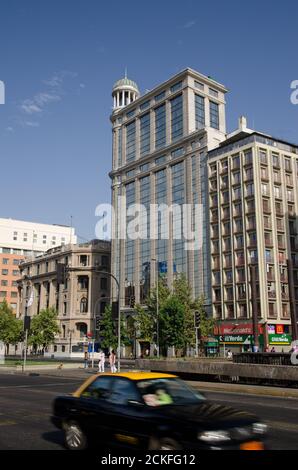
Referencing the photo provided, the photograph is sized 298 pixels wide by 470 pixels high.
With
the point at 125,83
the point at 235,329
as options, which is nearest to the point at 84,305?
the point at 235,329

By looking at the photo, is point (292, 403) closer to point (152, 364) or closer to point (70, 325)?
point (152, 364)

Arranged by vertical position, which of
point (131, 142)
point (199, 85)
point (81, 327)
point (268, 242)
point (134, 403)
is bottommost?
point (134, 403)

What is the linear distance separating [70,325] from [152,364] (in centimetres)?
6755

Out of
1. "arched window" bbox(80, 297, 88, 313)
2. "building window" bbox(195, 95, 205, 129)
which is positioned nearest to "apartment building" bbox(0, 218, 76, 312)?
"arched window" bbox(80, 297, 88, 313)

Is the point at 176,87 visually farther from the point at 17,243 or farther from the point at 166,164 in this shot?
the point at 17,243

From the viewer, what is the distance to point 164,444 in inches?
260

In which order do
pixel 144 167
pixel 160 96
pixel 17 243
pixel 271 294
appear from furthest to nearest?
pixel 17 243 → pixel 144 167 → pixel 160 96 → pixel 271 294

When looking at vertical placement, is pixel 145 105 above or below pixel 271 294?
above

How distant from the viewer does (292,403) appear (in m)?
16.9

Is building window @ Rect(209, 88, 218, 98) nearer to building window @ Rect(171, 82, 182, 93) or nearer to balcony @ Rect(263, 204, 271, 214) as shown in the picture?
building window @ Rect(171, 82, 182, 93)

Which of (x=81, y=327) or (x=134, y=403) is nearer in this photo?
(x=134, y=403)

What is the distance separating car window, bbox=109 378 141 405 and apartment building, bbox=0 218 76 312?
112124mm

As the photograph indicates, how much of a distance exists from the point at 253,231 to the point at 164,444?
59.5 metres

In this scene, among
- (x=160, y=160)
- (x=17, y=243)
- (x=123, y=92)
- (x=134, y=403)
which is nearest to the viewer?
(x=134, y=403)
